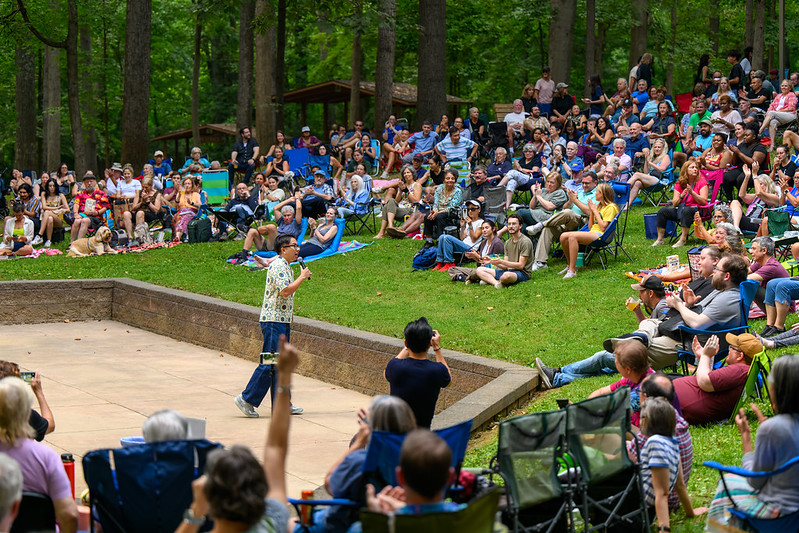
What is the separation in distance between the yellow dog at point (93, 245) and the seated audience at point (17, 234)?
0.83 meters

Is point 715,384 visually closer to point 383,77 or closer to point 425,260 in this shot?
point 425,260

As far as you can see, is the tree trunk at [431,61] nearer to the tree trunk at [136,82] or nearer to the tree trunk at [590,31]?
the tree trunk at [590,31]

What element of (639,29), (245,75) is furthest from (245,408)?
(639,29)

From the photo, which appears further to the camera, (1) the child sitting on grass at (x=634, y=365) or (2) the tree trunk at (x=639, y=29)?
(2) the tree trunk at (x=639, y=29)

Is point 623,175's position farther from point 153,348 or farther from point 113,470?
point 113,470

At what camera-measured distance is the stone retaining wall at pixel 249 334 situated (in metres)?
9.33

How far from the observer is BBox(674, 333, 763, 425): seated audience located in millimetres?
7363

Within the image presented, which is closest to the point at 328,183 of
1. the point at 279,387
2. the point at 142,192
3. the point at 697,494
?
the point at 142,192

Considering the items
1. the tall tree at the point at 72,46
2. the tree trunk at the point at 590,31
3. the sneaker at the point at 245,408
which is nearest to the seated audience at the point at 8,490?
the sneaker at the point at 245,408

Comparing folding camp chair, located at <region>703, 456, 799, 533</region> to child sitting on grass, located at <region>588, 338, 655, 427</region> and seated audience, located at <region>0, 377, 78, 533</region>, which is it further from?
seated audience, located at <region>0, 377, 78, 533</region>

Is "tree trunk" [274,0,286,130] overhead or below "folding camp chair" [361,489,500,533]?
overhead

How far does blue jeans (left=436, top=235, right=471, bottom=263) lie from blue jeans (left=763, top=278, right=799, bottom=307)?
6.24 meters

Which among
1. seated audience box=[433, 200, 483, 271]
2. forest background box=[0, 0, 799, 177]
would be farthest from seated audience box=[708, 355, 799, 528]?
forest background box=[0, 0, 799, 177]

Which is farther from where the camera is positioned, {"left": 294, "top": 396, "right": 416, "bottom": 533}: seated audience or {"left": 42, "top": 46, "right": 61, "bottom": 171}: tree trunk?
{"left": 42, "top": 46, "right": 61, "bottom": 171}: tree trunk
